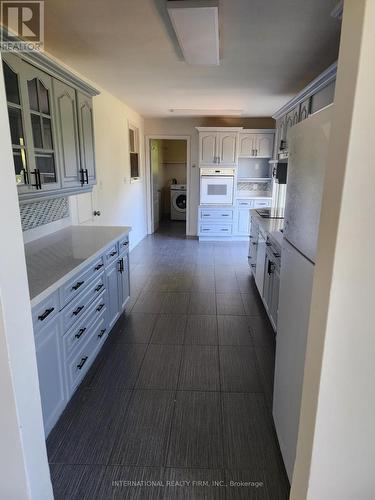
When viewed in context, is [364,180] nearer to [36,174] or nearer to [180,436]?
[180,436]

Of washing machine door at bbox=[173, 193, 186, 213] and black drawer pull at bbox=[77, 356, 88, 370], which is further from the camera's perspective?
washing machine door at bbox=[173, 193, 186, 213]

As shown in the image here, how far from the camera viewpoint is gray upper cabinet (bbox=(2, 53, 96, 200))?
1.89 metres

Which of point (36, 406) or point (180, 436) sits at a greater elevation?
point (36, 406)

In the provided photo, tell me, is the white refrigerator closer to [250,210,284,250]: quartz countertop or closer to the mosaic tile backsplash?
[250,210,284,250]: quartz countertop

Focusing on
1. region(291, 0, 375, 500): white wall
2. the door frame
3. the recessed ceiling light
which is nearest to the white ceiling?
the recessed ceiling light

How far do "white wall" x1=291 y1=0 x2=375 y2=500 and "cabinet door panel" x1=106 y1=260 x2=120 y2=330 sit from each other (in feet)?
6.42

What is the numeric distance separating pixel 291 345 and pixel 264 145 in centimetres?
552

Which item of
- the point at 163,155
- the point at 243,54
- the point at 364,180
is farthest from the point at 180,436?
the point at 163,155

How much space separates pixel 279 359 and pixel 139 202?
200 inches

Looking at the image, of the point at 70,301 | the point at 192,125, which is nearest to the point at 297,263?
the point at 70,301

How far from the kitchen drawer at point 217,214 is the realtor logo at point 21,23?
14.8 feet

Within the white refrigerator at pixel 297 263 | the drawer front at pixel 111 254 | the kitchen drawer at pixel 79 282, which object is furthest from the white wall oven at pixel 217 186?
the white refrigerator at pixel 297 263

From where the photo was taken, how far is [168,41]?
8.04 ft

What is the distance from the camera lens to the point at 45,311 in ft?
5.46
